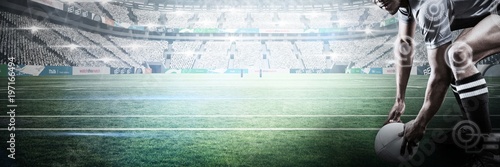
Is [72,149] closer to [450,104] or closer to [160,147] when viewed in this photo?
[160,147]

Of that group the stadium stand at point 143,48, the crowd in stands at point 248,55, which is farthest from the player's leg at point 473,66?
the stadium stand at point 143,48

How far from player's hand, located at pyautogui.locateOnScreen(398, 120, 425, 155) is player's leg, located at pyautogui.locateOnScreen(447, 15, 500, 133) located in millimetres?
398

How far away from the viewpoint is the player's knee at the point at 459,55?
2.02 metres

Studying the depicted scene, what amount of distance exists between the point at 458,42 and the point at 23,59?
2195 centimetres

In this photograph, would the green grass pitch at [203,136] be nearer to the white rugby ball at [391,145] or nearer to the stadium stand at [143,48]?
the white rugby ball at [391,145]

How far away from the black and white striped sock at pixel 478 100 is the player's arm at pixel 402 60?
840 mm

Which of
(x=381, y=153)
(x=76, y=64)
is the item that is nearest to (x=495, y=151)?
(x=381, y=153)

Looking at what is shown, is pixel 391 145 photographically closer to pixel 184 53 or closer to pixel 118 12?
pixel 184 53

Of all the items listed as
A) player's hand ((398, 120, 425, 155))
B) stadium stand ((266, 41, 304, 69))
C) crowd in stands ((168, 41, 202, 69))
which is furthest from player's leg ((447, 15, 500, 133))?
crowd in stands ((168, 41, 202, 69))

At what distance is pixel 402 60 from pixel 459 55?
96cm

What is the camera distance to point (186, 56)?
3353 centimetres

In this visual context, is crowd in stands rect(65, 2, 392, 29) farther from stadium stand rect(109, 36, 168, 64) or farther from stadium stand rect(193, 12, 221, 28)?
stadium stand rect(109, 36, 168, 64)

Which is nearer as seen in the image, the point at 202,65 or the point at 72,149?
the point at 72,149

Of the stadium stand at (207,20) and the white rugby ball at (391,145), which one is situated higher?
the stadium stand at (207,20)
